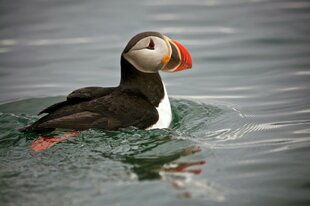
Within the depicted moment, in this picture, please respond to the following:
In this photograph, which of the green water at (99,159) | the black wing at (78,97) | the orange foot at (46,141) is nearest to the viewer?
the green water at (99,159)

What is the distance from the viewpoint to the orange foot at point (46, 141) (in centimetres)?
547

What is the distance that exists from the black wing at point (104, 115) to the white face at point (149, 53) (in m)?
0.43

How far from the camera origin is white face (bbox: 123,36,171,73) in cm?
619

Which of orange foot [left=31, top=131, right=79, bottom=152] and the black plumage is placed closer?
orange foot [left=31, top=131, right=79, bottom=152]

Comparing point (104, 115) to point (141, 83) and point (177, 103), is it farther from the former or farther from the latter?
point (177, 103)

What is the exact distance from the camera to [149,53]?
6.21 m

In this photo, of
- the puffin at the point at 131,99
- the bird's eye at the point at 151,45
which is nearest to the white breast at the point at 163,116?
the puffin at the point at 131,99

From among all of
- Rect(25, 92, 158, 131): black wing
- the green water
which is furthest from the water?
Rect(25, 92, 158, 131): black wing

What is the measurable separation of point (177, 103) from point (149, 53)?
4.67ft

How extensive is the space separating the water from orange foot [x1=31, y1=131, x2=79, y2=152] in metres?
0.06

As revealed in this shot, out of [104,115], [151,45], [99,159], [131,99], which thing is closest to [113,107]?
[104,115]

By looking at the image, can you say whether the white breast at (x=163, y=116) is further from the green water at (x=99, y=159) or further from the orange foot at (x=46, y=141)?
the orange foot at (x=46, y=141)

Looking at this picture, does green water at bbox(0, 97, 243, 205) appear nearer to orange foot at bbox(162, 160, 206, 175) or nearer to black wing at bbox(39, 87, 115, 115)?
orange foot at bbox(162, 160, 206, 175)

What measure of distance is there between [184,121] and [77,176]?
6.92 ft
